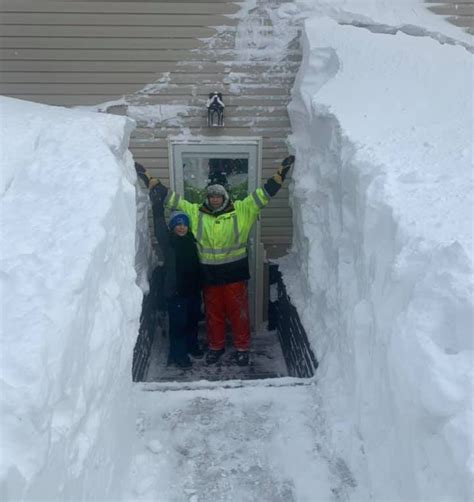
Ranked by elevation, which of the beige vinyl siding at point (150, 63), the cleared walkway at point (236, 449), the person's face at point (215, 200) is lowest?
the cleared walkway at point (236, 449)

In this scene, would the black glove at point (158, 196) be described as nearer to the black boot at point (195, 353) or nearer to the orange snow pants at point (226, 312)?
the orange snow pants at point (226, 312)

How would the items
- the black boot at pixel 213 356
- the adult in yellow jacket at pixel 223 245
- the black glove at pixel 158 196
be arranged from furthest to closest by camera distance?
the black boot at pixel 213 356
the black glove at pixel 158 196
the adult in yellow jacket at pixel 223 245

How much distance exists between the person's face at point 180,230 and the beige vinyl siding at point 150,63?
45.9 inches

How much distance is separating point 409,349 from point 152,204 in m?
3.61

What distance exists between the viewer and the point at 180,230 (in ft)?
16.8

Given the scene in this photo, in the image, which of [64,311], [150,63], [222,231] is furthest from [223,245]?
[64,311]

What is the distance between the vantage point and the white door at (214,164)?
5.98 m

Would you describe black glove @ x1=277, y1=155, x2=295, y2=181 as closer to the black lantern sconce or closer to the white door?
the white door

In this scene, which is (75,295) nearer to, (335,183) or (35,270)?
(35,270)

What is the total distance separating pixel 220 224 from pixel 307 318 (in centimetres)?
120

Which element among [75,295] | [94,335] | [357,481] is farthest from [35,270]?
[357,481]

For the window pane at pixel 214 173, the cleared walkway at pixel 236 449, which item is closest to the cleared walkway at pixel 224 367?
the cleared walkway at pixel 236 449

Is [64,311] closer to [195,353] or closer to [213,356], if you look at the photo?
[213,356]

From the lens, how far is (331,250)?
441 cm
